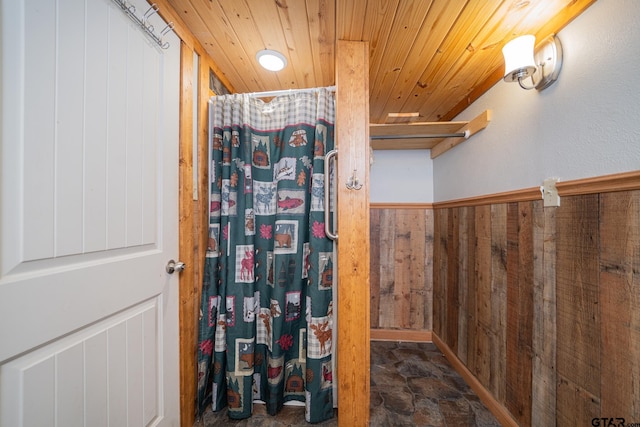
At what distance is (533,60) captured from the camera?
1.07 m

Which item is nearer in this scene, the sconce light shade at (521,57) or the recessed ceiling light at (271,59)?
the sconce light shade at (521,57)

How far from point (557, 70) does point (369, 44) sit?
34.9 inches

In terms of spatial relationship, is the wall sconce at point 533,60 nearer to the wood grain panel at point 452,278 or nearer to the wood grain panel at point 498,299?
the wood grain panel at point 498,299

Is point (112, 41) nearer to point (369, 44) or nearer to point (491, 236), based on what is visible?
point (369, 44)

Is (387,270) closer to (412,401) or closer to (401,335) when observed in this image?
(401,335)

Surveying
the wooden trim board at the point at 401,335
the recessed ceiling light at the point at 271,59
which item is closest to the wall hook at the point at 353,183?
the recessed ceiling light at the point at 271,59

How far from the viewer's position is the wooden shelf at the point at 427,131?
1.65 meters

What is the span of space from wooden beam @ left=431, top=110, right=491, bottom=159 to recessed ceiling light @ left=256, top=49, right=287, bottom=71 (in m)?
1.37

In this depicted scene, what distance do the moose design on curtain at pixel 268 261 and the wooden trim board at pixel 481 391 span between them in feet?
3.26

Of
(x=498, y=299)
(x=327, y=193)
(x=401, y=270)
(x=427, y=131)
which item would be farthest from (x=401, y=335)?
(x=427, y=131)

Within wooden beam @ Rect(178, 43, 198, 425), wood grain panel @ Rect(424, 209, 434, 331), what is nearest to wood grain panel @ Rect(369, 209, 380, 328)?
wood grain panel @ Rect(424, 209, 434, 331)

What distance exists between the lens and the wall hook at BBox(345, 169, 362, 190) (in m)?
1.19

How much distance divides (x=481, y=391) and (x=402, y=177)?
1.79 metres

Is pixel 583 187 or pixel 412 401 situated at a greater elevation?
pixel 583 187
